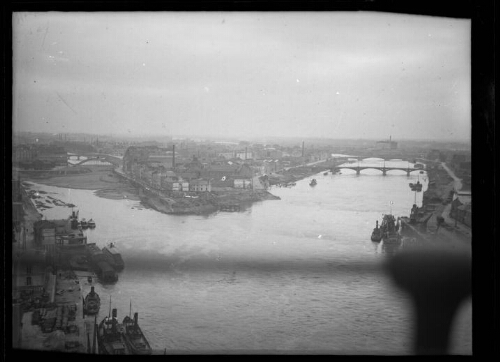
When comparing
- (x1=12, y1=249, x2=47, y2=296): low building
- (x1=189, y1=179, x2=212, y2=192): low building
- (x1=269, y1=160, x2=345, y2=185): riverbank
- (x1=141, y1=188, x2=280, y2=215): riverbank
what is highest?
(x1=269, y1=160, x2=345, y2=185): riverbank

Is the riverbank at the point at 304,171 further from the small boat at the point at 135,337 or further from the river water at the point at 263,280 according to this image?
the small boat at the point at 135,337

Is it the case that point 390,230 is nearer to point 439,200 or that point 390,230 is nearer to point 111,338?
point 439,200

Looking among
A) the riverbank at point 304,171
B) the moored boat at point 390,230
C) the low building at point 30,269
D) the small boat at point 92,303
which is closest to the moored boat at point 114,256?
the small boat at point 92,303

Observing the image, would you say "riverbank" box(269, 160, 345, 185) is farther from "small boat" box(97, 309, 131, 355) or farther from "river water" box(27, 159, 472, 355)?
"small boat" box(97, 309, 131, 355)

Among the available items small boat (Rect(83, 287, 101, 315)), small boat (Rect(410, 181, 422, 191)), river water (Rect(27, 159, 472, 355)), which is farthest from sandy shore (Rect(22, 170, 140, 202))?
small boat (Rect(410, 181, 422, 191))

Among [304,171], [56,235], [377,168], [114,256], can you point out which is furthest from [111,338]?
[377,168]
